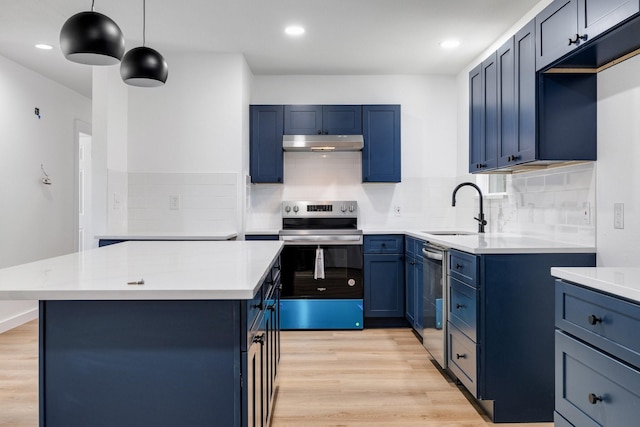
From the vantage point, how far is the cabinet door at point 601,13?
158cm

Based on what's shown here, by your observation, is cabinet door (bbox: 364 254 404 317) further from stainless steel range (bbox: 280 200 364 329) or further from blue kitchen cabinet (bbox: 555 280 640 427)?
blue kitchen cabinet (bbox: 555 280 640 427)

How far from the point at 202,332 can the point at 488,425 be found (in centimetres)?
172

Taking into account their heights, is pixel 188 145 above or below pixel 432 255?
above

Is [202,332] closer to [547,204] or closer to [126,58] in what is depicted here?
[126,58]

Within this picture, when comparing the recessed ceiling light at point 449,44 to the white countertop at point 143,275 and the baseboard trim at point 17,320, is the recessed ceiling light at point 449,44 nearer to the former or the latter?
the white countertop at point 143,275

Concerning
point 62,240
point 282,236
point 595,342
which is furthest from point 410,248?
point 62,240

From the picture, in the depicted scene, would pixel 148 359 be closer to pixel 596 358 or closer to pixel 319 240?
pixel 596 358

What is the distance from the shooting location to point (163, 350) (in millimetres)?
1337

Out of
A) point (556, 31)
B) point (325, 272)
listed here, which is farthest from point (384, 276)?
point (556, 31)

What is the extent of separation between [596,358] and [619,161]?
4.05ft

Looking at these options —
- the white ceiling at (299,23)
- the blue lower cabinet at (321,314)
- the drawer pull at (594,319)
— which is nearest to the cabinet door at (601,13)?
the drawer pull at (594,319)

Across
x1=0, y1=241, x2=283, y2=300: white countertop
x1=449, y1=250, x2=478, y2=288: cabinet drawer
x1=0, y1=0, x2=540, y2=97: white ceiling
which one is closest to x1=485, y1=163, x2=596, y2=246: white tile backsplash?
x1=449, y1=250, x2=478, y2=288: cabinet drawer

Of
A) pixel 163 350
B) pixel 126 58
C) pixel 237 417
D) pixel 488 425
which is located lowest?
→ pixel 488 425

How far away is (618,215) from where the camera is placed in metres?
2.17
